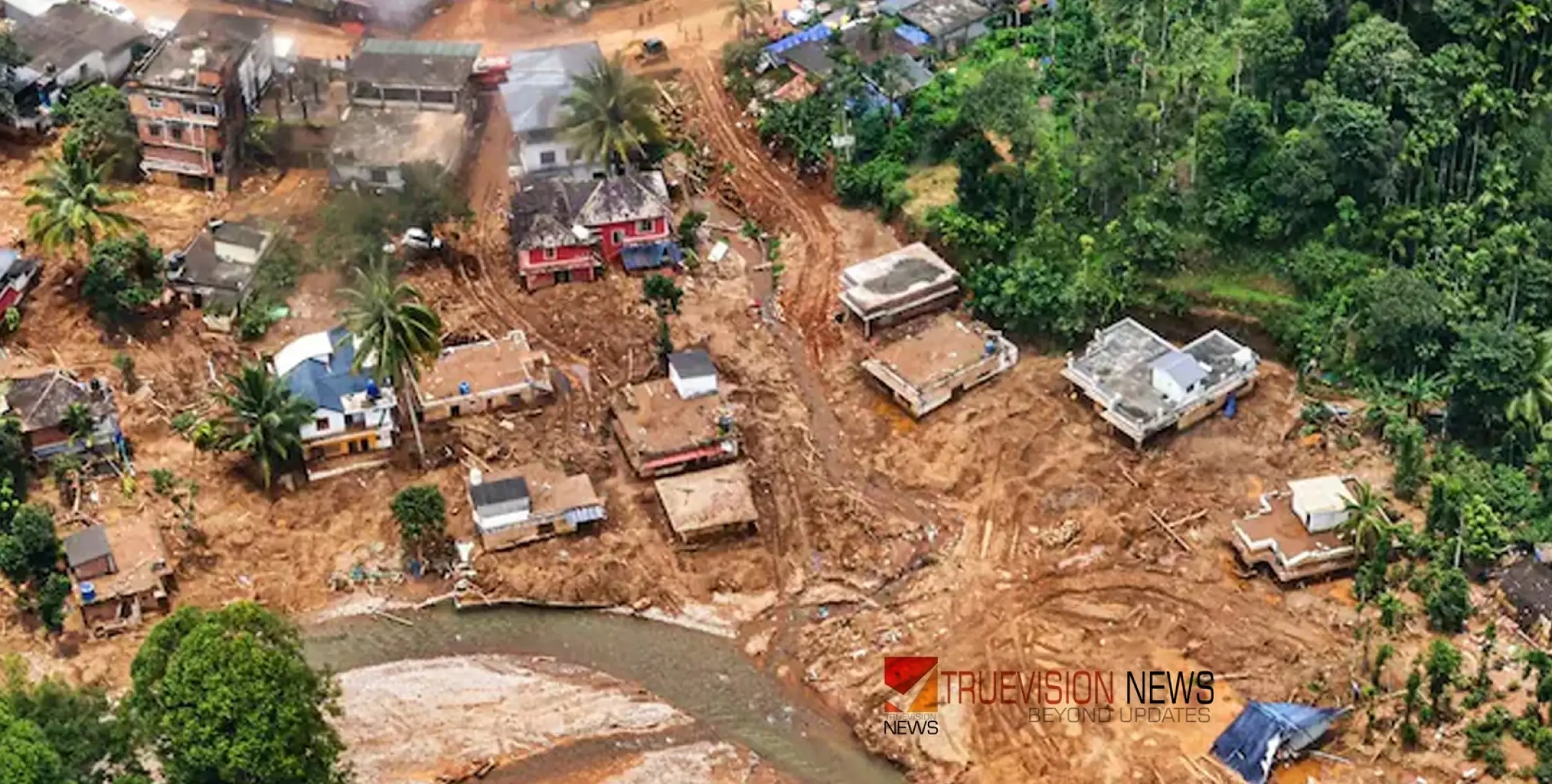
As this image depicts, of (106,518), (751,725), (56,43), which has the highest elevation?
(56,43)

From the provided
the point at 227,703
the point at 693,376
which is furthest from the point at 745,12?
the point at 227,703

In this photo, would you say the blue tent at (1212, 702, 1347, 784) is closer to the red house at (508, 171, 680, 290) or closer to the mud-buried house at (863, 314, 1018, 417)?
the mud-buried house at (863, 314, 1018, 417)

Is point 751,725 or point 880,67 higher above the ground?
point 880,67

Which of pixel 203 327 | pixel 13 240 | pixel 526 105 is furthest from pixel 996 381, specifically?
pixel 13 240

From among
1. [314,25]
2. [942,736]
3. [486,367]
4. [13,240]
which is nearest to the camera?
[942,736]

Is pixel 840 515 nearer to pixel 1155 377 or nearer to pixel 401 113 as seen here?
pixel 1155 377

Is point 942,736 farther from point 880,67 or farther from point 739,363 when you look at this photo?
point 880,67

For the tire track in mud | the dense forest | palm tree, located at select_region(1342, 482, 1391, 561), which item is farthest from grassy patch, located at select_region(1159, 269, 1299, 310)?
the tire track in mud
